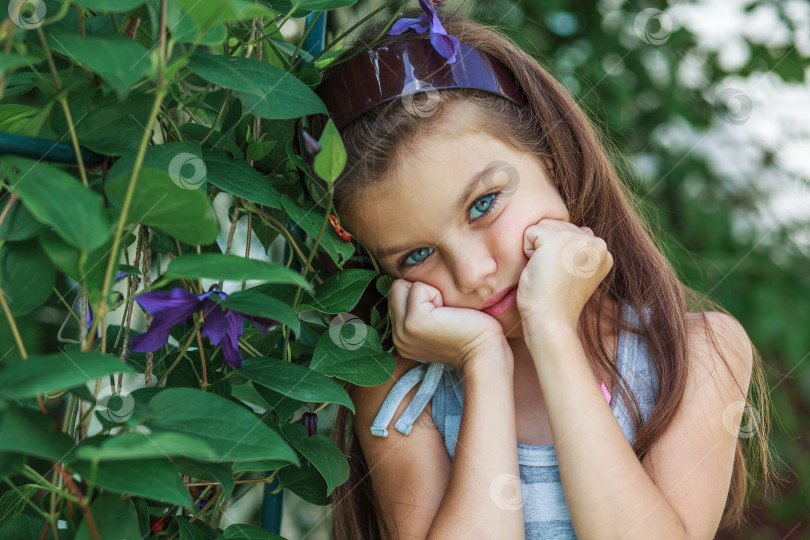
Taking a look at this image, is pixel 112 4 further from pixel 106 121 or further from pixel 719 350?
pixel 719 350

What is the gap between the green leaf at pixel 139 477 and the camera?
0.43 metres

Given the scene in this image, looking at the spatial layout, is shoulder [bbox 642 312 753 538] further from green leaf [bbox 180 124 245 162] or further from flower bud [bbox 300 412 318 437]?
green leaf [bbox 180 124 245 162]

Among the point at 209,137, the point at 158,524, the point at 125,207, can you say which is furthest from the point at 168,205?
the point at 158,524

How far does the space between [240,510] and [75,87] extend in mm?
1411

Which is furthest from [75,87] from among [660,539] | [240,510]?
[240,510]

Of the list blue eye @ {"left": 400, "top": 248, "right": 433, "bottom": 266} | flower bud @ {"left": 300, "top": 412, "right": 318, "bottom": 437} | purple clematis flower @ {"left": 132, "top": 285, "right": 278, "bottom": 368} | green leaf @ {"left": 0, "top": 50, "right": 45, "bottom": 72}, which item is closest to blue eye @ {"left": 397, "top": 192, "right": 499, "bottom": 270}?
blue eye @ {"left": 400, "top": 248, "right": 433, "bottom": 266}

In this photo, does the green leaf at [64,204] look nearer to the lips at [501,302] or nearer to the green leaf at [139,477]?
the green leaf at [139,477]

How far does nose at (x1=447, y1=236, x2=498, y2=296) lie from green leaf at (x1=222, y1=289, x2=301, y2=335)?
347 millimetres

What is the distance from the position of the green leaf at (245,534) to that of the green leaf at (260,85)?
34cm

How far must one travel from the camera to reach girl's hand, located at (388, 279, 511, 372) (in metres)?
0.87

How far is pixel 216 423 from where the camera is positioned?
489 mm

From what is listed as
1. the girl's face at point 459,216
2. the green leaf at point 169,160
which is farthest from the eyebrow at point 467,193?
the green leaf at point 169,160

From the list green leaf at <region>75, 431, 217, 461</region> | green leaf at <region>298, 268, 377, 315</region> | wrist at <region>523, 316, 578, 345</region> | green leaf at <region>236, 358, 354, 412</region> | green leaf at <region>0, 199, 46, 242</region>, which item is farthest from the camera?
wrist at <region>523, 316, 578, 345</region>

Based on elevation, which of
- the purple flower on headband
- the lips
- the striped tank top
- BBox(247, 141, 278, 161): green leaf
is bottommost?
the striped tank top
